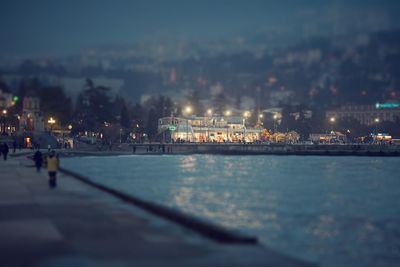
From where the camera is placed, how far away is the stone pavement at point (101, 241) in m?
13.6

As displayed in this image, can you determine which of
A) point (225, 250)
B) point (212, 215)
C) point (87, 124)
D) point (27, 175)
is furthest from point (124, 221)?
point (87, 124)

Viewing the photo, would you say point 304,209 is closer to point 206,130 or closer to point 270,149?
point 270,149

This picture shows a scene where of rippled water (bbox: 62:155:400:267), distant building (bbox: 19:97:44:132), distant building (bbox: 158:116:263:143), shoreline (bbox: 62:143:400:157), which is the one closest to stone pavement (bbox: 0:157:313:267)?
rippled water (bbox: 62:155:400:267)

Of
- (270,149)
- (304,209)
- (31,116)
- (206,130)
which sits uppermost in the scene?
(31,116)

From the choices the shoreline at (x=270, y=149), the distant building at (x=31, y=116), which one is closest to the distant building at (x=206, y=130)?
the shoreline at (x=270, y=149)

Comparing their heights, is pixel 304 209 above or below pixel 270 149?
below

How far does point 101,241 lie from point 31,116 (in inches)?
5110

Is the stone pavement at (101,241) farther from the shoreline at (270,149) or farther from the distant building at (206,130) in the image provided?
the distant building at (206,130)

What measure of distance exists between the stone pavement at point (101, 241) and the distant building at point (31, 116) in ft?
357

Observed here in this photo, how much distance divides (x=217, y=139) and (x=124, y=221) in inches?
5915

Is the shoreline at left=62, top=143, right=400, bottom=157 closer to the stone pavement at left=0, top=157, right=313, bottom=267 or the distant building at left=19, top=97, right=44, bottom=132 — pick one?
the distant building at left=19, top=97, right=44, bottom=132

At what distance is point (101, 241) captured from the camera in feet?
51.9

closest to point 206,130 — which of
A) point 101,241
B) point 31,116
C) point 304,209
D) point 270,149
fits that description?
point 270,149

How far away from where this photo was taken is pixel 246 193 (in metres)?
A: 41.9
